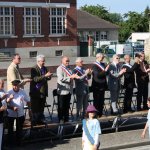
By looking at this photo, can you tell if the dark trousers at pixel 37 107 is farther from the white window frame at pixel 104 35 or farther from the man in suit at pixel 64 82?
the white window frame at pixel 104 35

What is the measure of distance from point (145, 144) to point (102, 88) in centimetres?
183

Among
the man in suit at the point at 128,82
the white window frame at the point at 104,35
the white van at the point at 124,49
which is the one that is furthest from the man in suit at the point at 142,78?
the white window frame at the point at 104,35

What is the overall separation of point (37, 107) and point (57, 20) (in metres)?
37.4

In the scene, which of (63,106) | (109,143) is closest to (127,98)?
(109,143)

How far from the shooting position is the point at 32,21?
4847 centimetres

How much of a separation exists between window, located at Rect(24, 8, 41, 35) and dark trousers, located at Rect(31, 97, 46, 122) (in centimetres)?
3522

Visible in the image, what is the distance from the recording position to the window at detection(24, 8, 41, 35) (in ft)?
158

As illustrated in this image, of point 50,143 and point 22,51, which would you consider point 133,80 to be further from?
point 22,51

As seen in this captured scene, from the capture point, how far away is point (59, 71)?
13.3 m

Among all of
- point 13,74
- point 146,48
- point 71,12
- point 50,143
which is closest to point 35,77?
point 13,74

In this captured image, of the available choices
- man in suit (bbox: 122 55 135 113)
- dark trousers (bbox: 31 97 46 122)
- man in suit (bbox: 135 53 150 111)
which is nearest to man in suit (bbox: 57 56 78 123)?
dark trousers (bbox: 31 97 46 122)

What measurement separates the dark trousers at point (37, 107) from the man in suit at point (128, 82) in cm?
284

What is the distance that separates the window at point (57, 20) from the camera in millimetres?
49906

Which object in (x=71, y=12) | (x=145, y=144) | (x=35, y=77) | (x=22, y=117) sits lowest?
(x=145, y=144)
